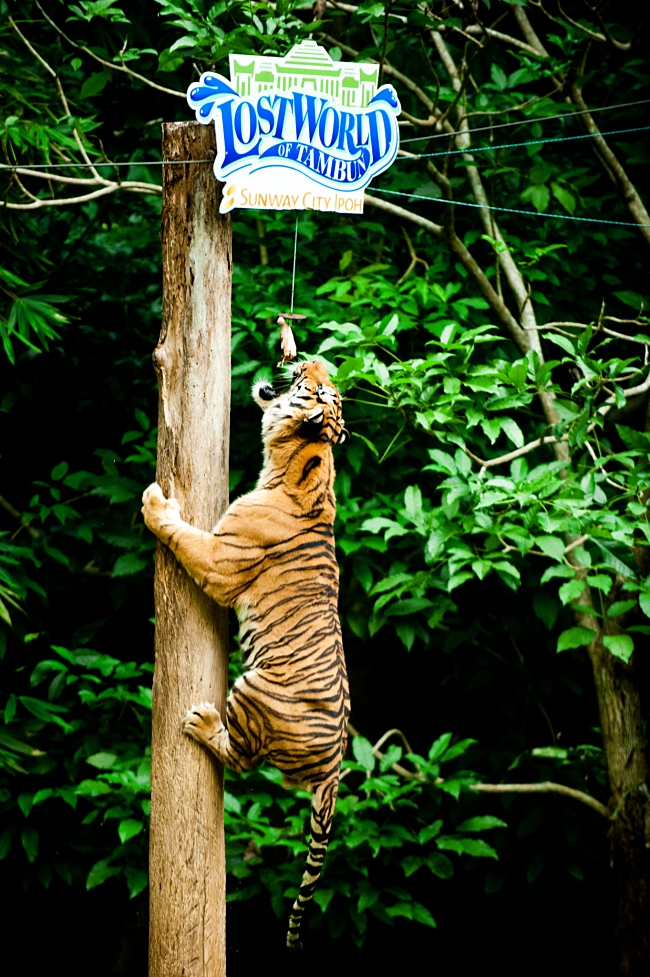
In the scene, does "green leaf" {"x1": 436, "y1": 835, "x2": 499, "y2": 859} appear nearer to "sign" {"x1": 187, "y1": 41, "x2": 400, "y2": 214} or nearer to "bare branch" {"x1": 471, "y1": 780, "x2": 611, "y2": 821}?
"bare branch" {"x1": 471, "y1": 780, "x2": 611, "y2": 821}

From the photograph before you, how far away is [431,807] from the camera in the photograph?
133 inches

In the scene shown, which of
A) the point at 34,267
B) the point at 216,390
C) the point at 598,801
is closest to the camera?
the point at 216,390

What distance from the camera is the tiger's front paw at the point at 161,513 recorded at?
206 cm

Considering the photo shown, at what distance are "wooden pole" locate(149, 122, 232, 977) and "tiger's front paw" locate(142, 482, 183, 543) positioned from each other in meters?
0.04

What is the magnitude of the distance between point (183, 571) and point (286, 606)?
0.27 meters

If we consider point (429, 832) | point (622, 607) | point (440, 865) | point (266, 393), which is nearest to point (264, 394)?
point (266, 393)

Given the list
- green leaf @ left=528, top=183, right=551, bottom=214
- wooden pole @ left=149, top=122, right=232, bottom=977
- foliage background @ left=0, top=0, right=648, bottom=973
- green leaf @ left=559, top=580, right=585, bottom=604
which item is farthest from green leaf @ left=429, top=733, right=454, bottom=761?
green leaf @ left=528, top=183, right=551, bottom=214

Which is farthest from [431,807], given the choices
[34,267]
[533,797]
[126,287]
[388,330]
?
[34,267]

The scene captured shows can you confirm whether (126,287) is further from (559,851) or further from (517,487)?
(559,851)

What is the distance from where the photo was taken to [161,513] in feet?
6.80

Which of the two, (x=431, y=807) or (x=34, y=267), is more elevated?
(x=34, y=267)

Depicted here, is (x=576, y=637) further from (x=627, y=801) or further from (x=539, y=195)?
(x=539, y=195)

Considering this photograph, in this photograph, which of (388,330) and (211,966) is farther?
(388,330)

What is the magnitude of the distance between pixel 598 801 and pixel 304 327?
6.89ft
